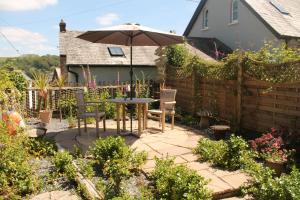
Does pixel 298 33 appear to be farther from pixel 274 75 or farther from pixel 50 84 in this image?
pixel 50 84

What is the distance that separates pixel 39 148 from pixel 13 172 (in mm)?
1518

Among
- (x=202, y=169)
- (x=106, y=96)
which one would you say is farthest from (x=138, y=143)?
(x=106, y=96)

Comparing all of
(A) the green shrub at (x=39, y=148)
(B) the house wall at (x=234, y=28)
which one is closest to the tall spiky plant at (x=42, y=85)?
(A) the green shrub at (x=39, y=148)


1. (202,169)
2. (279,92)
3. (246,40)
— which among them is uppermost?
(246,40)

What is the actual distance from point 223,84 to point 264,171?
419cm

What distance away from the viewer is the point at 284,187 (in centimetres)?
372

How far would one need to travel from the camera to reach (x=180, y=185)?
3.77 meters

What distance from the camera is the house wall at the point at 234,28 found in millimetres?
15602

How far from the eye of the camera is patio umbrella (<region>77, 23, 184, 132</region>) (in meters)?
6.38

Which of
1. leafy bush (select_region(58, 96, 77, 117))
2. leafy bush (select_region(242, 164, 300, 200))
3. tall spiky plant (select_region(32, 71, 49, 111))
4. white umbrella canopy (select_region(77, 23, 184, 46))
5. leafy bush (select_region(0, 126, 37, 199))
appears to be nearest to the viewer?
leafy bush (select_region(242, 164, 300, 200))

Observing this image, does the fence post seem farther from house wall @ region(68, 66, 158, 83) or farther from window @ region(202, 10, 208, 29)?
window @ region(202, 10, 208, 29)

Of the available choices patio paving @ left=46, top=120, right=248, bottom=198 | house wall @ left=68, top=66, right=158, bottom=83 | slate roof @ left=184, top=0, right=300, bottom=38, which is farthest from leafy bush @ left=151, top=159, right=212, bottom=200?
house wall @ left=68, top=66, right=158, bottom=83

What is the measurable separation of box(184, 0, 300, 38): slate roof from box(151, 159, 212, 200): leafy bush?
1231 centimetres

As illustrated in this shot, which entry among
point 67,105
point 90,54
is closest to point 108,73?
point 90,54
